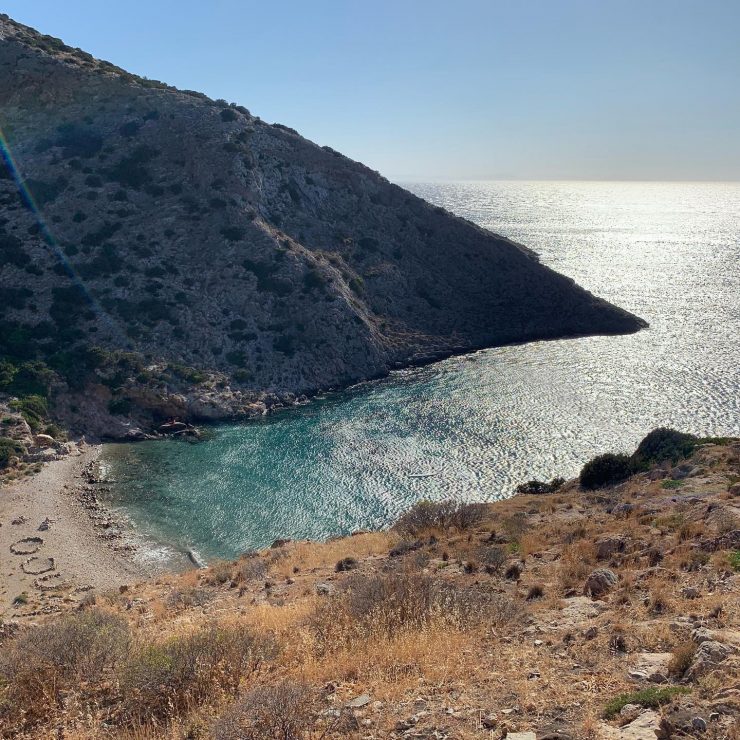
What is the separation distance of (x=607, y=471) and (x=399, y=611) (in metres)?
20.9

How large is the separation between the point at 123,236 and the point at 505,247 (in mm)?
47766

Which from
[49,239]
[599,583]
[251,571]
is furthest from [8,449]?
[599,583]

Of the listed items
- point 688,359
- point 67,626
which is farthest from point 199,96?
point 67,626

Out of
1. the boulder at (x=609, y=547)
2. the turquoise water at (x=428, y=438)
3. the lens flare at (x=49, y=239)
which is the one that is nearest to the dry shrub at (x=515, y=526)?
the boulder at (x=609, y=547)

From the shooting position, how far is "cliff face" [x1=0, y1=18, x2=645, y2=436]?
55375 mm

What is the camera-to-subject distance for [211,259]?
6488 centimetres

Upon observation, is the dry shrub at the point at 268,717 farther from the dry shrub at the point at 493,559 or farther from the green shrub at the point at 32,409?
the green shrub at the point at 32,409

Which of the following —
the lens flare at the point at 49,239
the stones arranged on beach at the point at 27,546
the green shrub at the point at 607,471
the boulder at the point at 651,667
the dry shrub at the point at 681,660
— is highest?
the lens flare at the point at 49,239

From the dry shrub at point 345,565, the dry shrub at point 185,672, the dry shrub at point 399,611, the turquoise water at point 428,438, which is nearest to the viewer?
the dry shrub at point 185,672

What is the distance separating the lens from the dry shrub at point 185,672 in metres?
8.73

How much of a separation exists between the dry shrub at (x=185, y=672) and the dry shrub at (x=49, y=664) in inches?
23.5

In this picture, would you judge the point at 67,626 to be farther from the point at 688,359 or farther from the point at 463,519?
the point at 688,359

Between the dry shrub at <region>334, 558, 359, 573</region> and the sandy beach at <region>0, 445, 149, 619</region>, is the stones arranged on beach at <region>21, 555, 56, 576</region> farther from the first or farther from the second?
the dry shrub at <region>334, 558, 359, 573</region>

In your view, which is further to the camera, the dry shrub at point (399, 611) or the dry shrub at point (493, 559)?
the dry shrub at point (493, 559)
